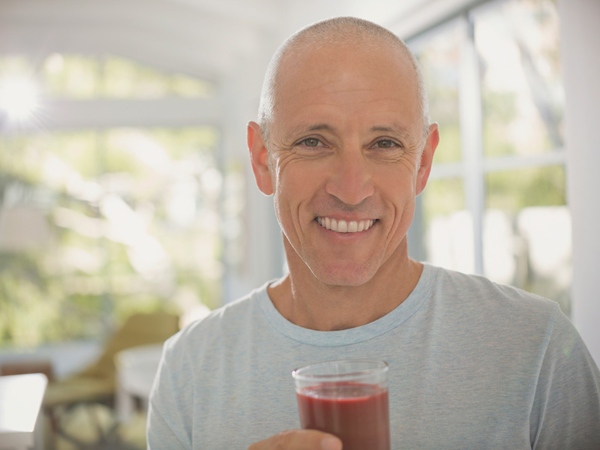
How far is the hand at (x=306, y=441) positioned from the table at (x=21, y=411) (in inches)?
51.6

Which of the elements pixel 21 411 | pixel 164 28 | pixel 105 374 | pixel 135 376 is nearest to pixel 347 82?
pixel 21 411

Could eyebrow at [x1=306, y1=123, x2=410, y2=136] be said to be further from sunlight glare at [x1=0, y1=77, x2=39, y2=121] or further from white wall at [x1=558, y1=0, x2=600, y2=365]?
sunlight glare at [x1=0, y1=77, x2=39, y2=121]

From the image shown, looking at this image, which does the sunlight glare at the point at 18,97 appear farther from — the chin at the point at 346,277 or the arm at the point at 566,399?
the arm at the point at 566,399

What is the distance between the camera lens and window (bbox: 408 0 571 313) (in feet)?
9.84

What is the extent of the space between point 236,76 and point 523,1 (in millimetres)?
4753

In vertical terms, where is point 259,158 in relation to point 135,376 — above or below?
above

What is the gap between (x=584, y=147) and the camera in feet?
7.65

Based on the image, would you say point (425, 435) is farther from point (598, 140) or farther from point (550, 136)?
point (550, 136)

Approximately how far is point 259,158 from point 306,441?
0.72 meters

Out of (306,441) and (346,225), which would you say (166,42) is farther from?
(306,441)

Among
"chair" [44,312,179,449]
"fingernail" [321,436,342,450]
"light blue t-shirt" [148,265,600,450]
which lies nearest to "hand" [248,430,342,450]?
"fingernail" [321,436,342,450]

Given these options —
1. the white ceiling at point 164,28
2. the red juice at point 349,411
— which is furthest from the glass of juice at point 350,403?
the white ceiling at point 164,28

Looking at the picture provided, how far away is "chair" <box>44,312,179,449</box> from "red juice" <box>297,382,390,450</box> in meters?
4.86

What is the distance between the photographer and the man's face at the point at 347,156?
4.37 ft
